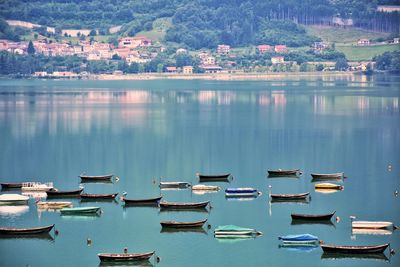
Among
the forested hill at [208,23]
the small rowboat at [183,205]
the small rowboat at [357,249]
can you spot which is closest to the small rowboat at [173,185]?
the small rowboat at [183,205]

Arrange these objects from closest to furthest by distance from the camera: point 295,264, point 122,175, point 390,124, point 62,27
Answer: point 295,264, point 122,175, point 390,124, point 62,27

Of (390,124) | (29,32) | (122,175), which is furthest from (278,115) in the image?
(29,32)

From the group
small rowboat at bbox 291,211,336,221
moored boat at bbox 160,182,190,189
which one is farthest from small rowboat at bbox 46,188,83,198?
small rowboat at bbox 291,211,336,221

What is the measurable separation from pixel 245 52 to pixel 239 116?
111 meters

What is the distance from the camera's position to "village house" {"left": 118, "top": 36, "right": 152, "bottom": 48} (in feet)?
571

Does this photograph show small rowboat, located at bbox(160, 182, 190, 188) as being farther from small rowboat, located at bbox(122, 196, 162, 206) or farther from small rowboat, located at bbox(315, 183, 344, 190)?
small rowboat, located at bbox(315, 183, 344, 190)

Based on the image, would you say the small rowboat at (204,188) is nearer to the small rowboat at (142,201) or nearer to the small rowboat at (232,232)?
the small rowboat at (142,201)

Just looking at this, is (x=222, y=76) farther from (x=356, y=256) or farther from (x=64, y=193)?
(x=356, y=256)

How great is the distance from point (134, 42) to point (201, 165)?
132371 millimetres

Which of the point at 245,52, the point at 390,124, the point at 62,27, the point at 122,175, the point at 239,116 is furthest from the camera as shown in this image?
the point at 62,27

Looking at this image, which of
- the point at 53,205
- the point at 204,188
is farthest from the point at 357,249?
the point at 53,205

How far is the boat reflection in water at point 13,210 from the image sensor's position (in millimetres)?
33469

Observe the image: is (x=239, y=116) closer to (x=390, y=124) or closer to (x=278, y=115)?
(x=278, y=115)

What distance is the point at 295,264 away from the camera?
27.7 m
